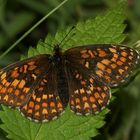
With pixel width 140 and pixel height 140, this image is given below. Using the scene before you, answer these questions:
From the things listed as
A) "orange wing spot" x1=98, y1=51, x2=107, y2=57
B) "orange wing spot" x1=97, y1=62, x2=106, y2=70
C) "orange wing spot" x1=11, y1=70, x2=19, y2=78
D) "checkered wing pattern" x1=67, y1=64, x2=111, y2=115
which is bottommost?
"checkered wing pattern" x1=67, y1=64, x2=111, y2=115

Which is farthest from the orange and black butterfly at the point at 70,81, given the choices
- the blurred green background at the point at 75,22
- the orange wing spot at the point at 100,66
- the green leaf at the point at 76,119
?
the blurred green background at the point at 75,22

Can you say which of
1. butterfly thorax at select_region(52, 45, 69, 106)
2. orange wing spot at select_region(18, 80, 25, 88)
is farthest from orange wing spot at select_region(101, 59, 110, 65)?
orange wing spot at select_region(18, 80, 25, 88)

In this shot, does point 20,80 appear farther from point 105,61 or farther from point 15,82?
point 105,61

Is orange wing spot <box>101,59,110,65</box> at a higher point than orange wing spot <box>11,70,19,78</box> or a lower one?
lower

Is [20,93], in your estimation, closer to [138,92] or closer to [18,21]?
[138,92]

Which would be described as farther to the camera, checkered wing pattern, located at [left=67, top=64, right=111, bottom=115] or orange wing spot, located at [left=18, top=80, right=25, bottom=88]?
orange wing spot, located at [left=18, top=80, right=25, bottom=88]

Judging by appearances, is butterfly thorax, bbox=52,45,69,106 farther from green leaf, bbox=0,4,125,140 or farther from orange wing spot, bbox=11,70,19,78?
orange wing spot, bbox=11,70,19,78

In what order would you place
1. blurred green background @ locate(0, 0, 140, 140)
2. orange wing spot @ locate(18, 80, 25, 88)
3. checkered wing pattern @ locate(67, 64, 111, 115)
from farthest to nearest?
blurred green background @ locate(0, 0, 140, 140), orange wing spot @ locate(18, 80, 25, 88), checkered wing pattern @ locate(67, 64, 111, 115)

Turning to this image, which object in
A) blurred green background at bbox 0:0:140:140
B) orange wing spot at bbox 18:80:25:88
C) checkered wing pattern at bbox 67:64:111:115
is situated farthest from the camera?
blurred green background at bbox 0:0:140:140

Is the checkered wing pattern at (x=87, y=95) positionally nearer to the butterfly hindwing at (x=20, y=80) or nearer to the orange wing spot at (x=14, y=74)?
the butterfly hindwing at (x=20, y=80)
